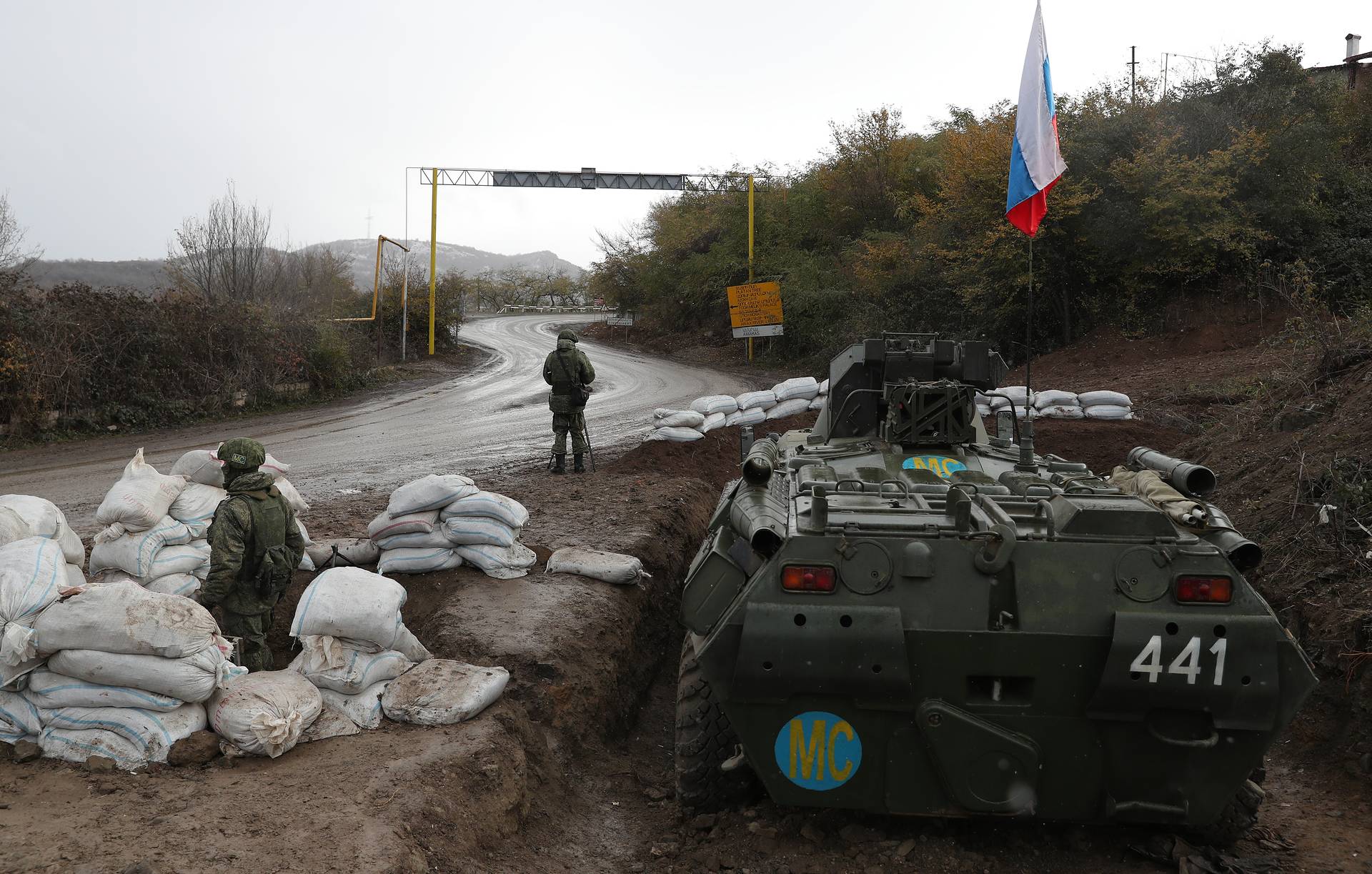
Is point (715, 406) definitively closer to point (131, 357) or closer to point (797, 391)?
point (797, 391)

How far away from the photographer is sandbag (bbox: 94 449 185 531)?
18.9 ft

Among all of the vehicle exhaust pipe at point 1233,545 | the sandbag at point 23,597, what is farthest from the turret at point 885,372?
the sandbag at point 23,597

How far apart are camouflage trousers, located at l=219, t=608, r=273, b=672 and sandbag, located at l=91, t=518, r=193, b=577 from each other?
0.69 meters

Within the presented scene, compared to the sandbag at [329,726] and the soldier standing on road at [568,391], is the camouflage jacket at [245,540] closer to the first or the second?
the sandbag at [329,726]

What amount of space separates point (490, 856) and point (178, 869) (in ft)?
4.03

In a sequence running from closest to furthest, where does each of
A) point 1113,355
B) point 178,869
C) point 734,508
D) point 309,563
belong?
point 178,869, point 734,508, point 309,563, point 1113,355

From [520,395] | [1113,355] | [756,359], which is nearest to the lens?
[1113,355]

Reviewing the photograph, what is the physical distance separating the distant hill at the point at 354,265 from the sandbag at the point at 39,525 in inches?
523

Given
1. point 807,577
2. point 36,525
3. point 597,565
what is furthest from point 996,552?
point 36,525

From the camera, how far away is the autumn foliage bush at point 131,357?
49.2 ft

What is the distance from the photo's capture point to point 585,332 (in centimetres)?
4541

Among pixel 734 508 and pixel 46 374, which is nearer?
pixel 734 508

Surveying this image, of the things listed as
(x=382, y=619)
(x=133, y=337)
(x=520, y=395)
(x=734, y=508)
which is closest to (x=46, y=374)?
(x=133, y=337)

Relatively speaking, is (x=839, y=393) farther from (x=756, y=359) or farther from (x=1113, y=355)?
(x=756, y=359)
